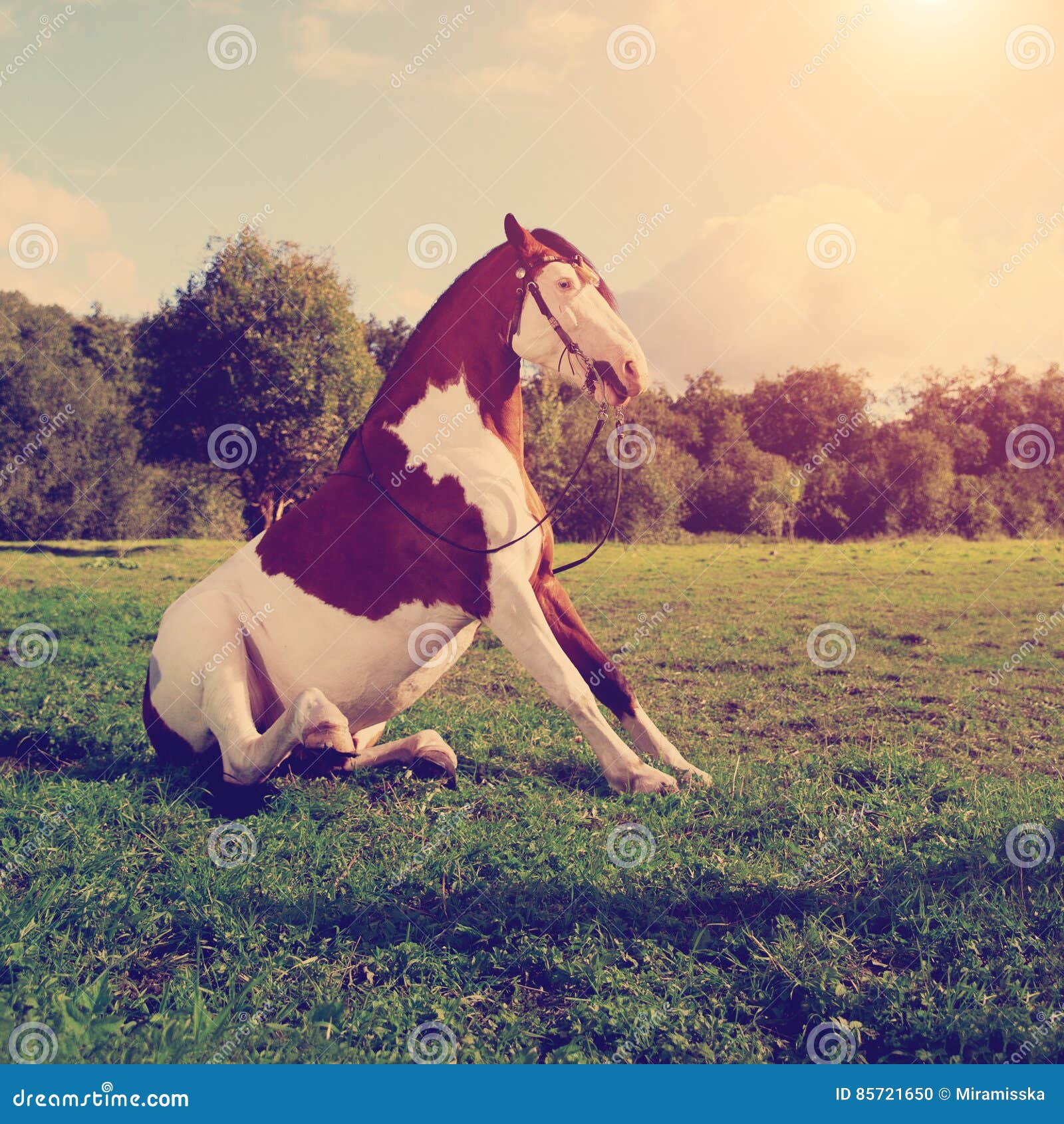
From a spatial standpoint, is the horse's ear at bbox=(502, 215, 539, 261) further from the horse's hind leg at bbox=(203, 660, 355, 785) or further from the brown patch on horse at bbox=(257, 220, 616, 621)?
the horse's hind leg at bbox=(203, 660, 355, 785)

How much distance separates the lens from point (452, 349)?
3859mm

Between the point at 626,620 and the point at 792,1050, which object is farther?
the point at 626,620

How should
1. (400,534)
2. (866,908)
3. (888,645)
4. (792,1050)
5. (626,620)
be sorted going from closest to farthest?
(792,1050)
(866,908)
(400,534)
(888,645)
(626,620)

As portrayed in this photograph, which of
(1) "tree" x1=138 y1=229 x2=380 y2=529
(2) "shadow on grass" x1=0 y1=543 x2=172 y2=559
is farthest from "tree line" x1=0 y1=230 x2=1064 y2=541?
(2) "shadow on grass" x1=0 y1=543 x2=172 y2=559

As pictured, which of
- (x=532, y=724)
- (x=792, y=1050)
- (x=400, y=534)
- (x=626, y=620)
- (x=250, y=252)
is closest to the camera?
(x=792, y=1050)

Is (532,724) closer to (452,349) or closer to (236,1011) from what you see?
(452,349)

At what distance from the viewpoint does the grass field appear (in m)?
2.46

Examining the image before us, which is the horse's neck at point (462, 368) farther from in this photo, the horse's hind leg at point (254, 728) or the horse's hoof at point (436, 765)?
the horse's hoof at point (436, 765)

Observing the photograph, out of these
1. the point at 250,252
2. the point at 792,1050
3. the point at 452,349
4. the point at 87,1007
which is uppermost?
the point at 250,252

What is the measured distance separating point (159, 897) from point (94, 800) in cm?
101

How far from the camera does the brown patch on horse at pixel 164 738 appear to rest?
4.06m

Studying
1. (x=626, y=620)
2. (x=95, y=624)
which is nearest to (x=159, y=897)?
(x=95, y=624)

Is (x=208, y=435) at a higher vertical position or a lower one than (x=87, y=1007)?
higher

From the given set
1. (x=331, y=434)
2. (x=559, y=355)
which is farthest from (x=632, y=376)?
(x=331, y=434)
